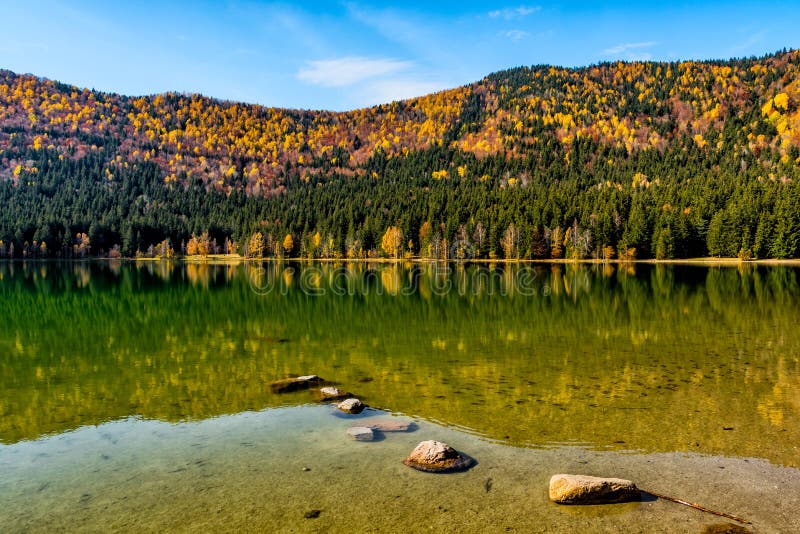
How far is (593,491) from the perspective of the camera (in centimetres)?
1095

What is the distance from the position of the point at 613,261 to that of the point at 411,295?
118069 mm

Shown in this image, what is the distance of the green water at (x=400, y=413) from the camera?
1093cm

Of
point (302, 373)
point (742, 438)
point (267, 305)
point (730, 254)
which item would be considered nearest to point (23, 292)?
point (267, 305)

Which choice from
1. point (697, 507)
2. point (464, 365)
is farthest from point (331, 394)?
point (697, 507)

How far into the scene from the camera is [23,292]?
2576 inches

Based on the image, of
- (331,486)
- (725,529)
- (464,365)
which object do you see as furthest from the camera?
(464,365)

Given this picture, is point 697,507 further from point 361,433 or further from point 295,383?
point 295,383

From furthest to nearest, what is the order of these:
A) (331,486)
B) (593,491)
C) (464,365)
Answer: (464,365) < (331,486) < (593,491)

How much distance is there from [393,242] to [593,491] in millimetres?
178591

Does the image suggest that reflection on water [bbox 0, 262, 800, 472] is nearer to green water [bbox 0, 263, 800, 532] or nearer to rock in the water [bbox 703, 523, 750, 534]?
green water [bbox 0, 263, 800, 532]

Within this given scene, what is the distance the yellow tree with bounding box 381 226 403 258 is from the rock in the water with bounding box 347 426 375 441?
172252mm

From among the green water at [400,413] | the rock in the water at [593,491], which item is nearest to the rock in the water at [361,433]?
the green water at [400,413]

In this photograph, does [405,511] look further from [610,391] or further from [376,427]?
[610,391]

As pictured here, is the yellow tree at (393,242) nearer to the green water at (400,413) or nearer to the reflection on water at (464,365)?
the reflection on water at (464,365)
